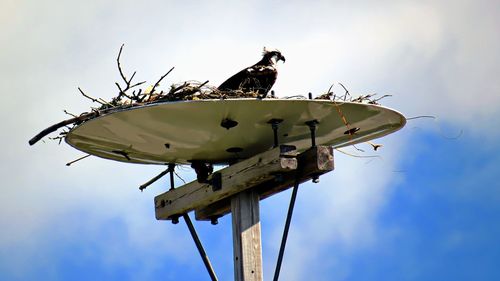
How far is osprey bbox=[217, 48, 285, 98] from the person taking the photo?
12.4 meters

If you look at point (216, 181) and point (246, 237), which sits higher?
point (216, 181)

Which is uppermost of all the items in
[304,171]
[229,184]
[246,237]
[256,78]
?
[256,78]

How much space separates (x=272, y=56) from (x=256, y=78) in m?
0.62

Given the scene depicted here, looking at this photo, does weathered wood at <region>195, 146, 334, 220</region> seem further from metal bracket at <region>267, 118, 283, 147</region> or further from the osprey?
the osprey

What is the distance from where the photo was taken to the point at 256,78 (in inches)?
497

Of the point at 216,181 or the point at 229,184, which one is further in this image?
the point at 216,181

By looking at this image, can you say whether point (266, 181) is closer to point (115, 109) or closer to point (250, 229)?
point (250, 229)

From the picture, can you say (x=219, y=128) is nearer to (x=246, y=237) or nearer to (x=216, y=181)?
(x=216, y=181)

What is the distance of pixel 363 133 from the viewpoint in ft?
41.5

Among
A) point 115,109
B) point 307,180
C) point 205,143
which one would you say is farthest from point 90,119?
point 307,180

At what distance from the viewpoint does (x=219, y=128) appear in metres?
11.9

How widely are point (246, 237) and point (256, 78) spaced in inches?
58.1

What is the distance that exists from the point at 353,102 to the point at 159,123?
162 cm

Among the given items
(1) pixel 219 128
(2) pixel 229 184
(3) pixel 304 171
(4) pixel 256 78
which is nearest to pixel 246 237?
(2) pixel 229 184
